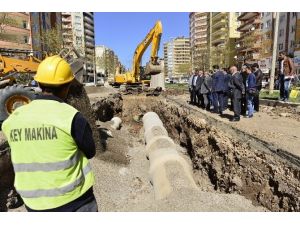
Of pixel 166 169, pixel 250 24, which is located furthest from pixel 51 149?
pixel 250 24

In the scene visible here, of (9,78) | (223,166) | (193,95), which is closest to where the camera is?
(223,166)

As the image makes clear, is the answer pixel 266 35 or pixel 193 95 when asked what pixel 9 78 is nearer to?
pixel 193 95

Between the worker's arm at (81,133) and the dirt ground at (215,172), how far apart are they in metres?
1.79

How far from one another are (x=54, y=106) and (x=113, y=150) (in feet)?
21.7

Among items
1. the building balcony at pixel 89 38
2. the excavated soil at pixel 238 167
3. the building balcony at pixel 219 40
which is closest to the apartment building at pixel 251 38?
the building balcony at pixel 219 40

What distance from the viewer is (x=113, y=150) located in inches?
332

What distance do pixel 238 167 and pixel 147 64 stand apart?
12.5 m

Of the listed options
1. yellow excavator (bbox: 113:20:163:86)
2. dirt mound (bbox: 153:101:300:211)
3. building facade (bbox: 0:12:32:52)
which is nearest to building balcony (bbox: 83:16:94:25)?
building facade (bbox: 0:12:32:52)

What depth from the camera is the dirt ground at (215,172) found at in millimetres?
4026

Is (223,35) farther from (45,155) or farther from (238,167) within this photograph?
(45,155)

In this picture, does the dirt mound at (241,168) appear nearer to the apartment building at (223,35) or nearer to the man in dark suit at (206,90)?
the man in dark suit at (206,90)

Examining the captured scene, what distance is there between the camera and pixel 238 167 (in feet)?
20.2
